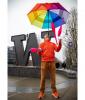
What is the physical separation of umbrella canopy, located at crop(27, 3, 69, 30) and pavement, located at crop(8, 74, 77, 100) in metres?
0.35

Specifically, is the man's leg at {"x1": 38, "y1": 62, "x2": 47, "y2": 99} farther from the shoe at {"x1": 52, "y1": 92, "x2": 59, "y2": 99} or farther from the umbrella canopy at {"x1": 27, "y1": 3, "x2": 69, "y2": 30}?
the umbrella canopy at {"x1": 27, "y1": 3, "x2": 69, "y2": 30}

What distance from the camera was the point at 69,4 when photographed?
6.84 ft

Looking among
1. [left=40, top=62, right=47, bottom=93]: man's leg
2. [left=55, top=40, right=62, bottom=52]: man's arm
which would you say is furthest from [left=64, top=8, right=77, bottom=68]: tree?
[left=40, top=62, right=47, bottom=93]: man's leg

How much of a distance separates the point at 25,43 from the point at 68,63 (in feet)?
1.02

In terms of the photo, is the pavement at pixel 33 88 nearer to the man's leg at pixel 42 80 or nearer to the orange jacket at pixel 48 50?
the man's leg at pixel 42 80

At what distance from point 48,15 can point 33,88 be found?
1.63ft

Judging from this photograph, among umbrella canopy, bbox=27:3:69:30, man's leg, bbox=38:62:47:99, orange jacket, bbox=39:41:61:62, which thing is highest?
umbrella canopy, bbox=27:3:69:30

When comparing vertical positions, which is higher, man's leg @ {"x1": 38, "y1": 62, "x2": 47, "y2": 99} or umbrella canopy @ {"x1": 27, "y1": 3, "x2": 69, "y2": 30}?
umbrella canopy @ {"x1": 27, "y1": 3, "x2": 69, "y2": 30}

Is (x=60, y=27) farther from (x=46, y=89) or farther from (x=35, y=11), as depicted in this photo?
(x=46, y=89)

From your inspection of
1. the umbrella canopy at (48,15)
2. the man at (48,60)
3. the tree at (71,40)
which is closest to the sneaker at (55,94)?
the man at (48,60)

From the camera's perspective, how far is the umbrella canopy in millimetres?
2113

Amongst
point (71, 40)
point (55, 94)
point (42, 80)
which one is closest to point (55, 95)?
point (55, 94)

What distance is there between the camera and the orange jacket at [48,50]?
82.9 inches

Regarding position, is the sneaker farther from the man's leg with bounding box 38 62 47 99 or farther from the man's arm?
the man's arm
